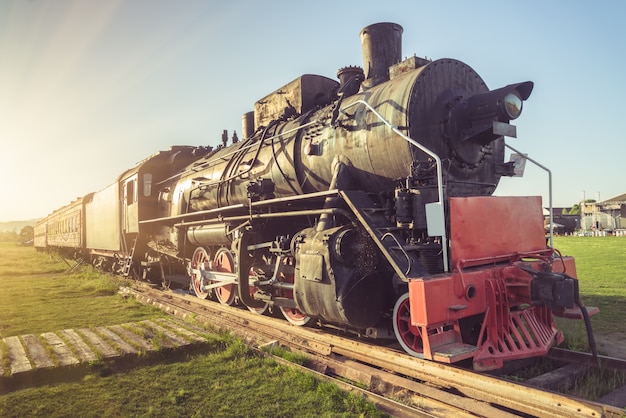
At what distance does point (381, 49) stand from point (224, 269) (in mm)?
4995

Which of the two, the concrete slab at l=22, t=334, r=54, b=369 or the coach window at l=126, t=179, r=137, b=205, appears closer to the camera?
the concrete slab at l=22, t=334, r=54, b=369

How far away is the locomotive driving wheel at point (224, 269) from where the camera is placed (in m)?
8.40

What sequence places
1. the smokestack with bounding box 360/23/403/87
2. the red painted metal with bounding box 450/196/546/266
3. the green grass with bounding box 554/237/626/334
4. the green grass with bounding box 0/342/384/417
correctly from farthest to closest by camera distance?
1. the green grass with bounding box 554/237/626/334
2. the smokestack with bounding box 360/23/403/87
3. the red painted metal with bounding box 450/196/546/266
4. the green grass with bounding box 0/342/384/417

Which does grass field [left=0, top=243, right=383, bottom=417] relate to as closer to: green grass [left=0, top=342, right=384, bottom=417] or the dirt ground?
green grass [left=0, top=342, right=384, bottom=417]

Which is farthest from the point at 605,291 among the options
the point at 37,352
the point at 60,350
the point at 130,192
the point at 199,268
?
the point at 130,192

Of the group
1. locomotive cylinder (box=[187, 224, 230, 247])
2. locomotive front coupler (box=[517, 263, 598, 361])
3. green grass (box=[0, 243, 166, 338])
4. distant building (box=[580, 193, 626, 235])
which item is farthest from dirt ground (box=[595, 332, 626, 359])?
distant building (box=[580, 193, 626, 235])

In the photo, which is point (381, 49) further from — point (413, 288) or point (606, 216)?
point (606, 216)

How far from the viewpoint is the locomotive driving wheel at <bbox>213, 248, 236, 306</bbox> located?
27.6ft

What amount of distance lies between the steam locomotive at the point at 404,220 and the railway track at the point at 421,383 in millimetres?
230

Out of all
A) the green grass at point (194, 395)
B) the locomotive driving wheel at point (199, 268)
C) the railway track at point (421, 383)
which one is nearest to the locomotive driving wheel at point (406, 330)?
the railway track at point (421, 383)

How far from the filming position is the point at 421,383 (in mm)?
4168

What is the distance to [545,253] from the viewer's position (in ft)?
17.5

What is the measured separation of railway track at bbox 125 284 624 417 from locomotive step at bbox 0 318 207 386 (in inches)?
38.8

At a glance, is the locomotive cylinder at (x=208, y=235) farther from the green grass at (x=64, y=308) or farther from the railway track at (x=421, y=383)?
the railway track at (x=421, y=383)
